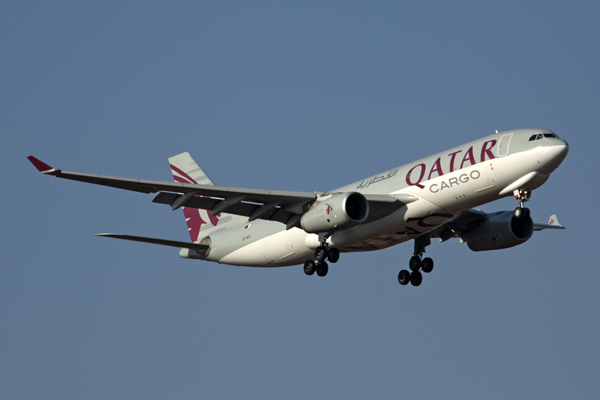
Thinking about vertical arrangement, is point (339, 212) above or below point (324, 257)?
above

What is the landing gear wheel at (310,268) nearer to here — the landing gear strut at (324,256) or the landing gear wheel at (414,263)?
the landing gear strut at (324,256)

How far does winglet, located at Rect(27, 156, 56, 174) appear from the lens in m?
27.6

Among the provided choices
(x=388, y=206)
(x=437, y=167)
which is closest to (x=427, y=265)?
Result: (x=388, y=206)

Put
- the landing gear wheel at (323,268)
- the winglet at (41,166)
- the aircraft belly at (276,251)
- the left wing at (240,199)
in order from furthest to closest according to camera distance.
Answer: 1. the aircraft belly at (276,251)
2. the landing gear wheel at (323,268)
3. the left wing at (240,199)
4. the winglet at (41,166)

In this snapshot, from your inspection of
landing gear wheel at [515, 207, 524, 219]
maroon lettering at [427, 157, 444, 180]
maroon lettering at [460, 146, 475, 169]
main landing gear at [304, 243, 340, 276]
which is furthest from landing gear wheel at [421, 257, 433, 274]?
maroon lettering at [460, 146, 475, 169]

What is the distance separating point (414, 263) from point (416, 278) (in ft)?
2.34

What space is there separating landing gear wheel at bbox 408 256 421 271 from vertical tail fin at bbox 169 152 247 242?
27.5 ft

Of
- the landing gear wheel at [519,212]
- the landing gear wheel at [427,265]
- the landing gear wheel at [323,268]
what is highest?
the landing gear wheel at [519,212]

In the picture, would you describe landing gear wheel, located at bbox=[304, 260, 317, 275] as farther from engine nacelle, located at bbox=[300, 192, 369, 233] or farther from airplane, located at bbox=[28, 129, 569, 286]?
engine nacelle, located at bbox=[300, 192, 369, 233]

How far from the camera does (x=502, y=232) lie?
127 ft

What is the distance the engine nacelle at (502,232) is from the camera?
126 ft

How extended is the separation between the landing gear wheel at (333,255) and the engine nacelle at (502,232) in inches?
299

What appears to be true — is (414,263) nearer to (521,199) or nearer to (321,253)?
(321,253)

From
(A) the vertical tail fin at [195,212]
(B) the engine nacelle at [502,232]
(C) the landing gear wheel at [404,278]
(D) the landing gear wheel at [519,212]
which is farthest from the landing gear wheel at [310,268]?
(D) the landing gear wheel at [519,212]
